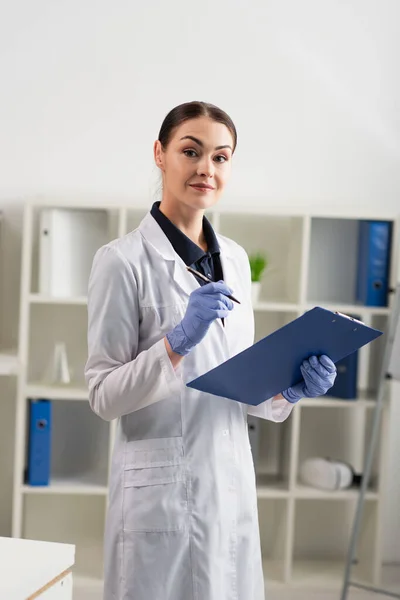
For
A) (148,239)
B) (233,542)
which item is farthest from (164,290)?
(233,542)

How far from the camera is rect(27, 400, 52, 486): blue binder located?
9.68ft

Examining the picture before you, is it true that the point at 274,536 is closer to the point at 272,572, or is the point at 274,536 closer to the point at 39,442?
the point at 272,572

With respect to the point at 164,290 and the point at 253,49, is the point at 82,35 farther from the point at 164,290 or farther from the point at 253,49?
the point at 164,290

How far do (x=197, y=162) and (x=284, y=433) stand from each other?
183 cm

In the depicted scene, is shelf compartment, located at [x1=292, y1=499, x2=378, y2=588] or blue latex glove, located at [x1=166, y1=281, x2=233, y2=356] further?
shelf compartment, located at [x1=292, y1=499, x2=378, y2=588]

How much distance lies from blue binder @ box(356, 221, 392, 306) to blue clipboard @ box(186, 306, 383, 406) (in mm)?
1508

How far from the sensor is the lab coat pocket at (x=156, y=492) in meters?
1.53

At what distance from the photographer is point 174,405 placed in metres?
1.56

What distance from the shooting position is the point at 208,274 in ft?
5.56

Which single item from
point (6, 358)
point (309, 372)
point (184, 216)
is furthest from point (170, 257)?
point (6, 358)

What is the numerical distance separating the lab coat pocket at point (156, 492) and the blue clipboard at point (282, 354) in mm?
157

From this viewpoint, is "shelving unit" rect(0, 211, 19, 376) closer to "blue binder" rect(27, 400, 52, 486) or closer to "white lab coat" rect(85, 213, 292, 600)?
"blue binder" rect(27, 400, 52, 486)

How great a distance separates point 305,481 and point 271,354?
182 cm

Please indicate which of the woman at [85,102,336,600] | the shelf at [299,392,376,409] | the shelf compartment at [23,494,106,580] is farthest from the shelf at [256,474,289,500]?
the woman at [85,102,336,600]
